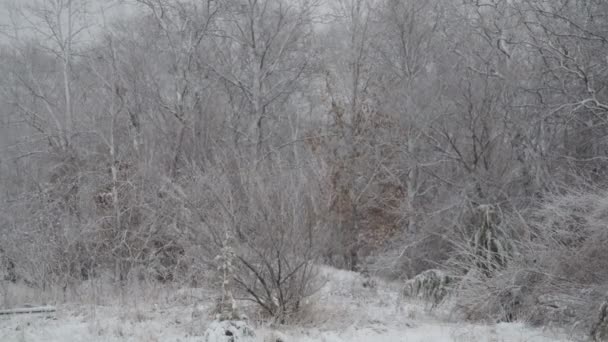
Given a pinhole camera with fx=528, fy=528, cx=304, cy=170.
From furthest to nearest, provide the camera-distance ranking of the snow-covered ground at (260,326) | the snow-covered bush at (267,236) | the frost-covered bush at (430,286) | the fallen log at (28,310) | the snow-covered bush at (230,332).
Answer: the frost-covered bush at (430,286) → the fallen log at (28,310) → the snow-covered bush at (267,236) → the snow-covered ground at (260,326) → the snow-covered bush at (230,332)

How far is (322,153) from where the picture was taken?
52.9ft

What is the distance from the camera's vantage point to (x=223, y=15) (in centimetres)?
1862

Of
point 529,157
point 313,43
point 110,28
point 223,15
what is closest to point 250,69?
point 223,15

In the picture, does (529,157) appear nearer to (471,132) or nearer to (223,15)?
(471,132)

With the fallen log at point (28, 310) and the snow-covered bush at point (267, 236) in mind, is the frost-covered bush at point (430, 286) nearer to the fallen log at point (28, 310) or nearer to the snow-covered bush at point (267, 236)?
the snow-covered bush at point (267, 236)

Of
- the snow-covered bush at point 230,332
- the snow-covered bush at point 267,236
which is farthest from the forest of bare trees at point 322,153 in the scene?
the snow-covered bush at point 230,332

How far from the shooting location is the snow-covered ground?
711cm

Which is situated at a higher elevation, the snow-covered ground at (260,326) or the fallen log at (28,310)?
the fallen log at (28,310)

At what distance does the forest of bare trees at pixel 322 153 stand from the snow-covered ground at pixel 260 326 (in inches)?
22.2

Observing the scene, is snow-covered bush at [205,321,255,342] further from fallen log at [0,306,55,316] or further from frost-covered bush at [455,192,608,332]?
frost-covered bush at [455,192,608,332]

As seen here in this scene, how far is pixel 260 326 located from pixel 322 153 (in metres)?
9.15

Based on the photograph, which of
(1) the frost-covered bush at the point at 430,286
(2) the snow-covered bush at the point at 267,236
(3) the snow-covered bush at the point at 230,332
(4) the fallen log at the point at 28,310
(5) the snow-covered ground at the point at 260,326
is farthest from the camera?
(1) the frost-covered bush at the point at 430,286

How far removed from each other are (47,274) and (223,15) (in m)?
11.3

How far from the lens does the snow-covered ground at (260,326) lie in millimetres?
7113
